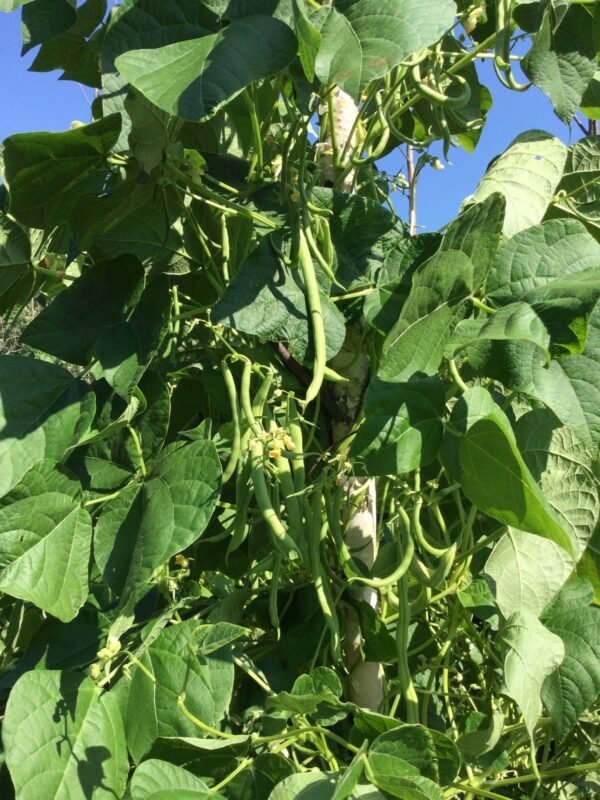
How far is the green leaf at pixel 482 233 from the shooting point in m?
0.55

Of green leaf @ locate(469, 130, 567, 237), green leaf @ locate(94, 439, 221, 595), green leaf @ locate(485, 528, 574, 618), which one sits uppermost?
green leaf @ locate(469, 130, 567, 237)

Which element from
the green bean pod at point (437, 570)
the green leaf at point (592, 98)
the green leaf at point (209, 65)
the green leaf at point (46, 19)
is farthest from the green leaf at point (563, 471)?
the green leaf at point (46, 19)

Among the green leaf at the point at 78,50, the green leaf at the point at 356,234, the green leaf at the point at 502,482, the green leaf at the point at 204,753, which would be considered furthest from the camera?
the green leaf at the point at 78,50

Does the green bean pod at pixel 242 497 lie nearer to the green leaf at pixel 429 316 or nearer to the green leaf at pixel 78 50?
the green leaf at pixel 429 316

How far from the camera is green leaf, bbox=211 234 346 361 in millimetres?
617

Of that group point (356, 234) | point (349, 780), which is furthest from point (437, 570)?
point (356, 234)

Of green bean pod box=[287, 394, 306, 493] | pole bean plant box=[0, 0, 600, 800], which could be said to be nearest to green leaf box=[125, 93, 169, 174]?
pole bean plant box=[0, 0, 600, 800]

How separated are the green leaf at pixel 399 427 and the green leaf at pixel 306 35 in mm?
210

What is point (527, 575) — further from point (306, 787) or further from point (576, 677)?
point (306, 787)

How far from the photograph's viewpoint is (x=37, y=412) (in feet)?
2.22

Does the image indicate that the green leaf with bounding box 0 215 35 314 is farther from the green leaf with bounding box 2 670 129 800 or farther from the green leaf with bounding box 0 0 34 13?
the green leaf with bounding box 2 670 129 800

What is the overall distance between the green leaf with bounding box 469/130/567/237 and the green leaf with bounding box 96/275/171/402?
11.9 inches

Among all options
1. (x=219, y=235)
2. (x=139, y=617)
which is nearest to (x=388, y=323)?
(x=219, y=235)

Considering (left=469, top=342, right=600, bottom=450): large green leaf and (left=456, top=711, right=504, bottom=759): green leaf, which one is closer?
(left=469, top=342, right=600, bottom=450): large green leaf
